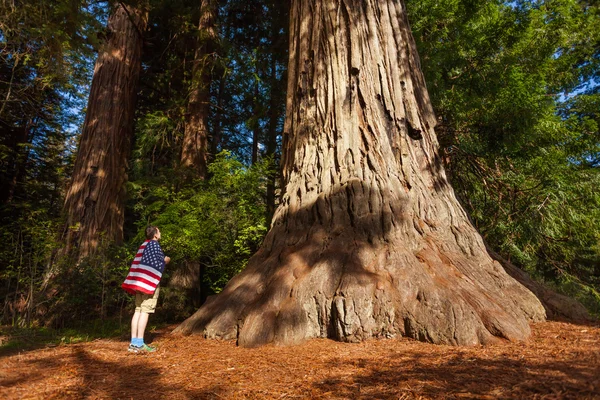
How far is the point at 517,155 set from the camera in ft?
26.1

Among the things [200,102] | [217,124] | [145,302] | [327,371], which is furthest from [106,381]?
[217,124]

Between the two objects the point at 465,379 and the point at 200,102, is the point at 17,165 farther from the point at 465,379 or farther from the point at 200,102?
the point at 465,379

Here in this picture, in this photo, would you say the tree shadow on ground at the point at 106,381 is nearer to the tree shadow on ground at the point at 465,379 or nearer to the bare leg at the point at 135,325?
the bare leg at the point at 135,325

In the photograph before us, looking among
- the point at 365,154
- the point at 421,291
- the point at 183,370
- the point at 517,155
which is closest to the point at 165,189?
the point at 365,154

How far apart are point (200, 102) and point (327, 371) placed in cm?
863

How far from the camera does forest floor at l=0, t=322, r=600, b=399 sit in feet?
7.72

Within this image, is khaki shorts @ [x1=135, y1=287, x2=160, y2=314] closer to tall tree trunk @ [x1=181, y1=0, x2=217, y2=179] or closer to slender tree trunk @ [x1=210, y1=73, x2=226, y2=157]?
tall tree trunk @ [x1=181, y1=0, x2=217, y2=179]

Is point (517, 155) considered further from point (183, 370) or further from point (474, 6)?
point (183, 370)

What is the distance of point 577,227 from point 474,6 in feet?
19.9

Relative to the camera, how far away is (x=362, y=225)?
15.0 ft

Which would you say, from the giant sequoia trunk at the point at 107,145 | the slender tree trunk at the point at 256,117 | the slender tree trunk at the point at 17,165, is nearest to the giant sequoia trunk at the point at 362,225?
the slender tree trunk at the point at 256,117

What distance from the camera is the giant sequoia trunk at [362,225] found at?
12.3ft

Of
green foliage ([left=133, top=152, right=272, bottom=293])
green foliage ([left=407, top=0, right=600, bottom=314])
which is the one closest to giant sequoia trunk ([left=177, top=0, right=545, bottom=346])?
green foliage ([left=133, top=152, right=272, bottom=293])

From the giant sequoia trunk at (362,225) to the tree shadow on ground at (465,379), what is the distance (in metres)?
0.65
